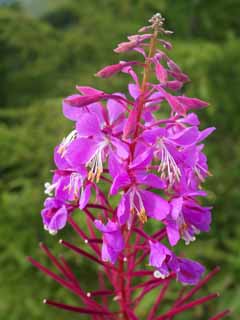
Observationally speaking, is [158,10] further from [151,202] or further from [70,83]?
[151,202]

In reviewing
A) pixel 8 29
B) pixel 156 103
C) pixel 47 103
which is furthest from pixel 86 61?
pixel 156 103

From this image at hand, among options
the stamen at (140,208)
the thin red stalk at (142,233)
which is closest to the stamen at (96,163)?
the stamen at (140,208)

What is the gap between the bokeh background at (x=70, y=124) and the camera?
14.4ft

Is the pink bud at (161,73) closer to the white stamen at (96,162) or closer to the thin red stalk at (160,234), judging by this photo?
the white stamen at (96,162)

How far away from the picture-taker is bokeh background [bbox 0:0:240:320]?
439cm

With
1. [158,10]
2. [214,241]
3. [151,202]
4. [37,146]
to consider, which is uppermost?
[151,202]

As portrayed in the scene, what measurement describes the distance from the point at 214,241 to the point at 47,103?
208cm

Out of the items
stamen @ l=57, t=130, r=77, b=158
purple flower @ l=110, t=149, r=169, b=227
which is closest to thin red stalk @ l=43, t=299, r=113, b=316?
purple flower @ l=110, t=149, r=169, b=227

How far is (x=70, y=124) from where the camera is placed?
483 cm

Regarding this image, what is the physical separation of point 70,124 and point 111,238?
3519 millimetres

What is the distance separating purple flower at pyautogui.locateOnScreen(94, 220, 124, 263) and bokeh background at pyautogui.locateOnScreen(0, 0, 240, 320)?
239 cm

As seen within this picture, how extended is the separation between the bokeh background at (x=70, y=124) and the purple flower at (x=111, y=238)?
2387mm

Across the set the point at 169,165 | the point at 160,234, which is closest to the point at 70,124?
the point at 160,234

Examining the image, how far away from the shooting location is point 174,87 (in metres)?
1.51
